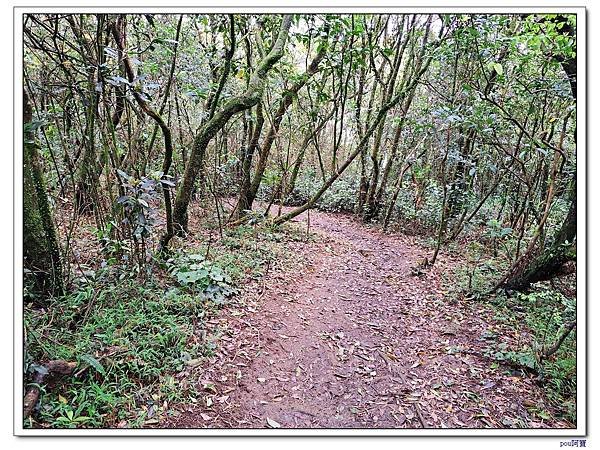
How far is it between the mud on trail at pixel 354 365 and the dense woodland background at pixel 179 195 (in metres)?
0.26

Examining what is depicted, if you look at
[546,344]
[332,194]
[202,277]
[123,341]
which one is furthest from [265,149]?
[546,344]

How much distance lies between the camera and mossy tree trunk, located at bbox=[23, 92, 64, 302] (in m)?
2.82

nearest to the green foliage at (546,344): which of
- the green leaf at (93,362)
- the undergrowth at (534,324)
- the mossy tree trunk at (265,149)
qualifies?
the undergrowth at (534,324)

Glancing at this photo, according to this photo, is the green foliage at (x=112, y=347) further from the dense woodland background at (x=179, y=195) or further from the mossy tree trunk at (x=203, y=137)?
the mossy tree trunk at (x=203, y=137)

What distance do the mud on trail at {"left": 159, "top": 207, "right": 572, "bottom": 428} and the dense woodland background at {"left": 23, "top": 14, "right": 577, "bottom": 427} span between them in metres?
0.26

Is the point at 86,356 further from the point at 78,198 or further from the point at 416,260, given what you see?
Answer: the point at 416,260

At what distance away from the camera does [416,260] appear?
A: 738 centimetres

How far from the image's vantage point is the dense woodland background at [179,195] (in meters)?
2.82

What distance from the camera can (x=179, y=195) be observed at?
539 centimetres

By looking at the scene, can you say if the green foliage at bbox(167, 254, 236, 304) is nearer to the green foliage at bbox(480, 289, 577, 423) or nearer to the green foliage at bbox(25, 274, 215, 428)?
the green foliage at bbox(25, 274, 215, 428)

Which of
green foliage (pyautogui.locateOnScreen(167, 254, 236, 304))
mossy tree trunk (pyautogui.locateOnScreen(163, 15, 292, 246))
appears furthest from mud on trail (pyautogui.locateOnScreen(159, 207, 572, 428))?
mossy tree trunk (pyautogui.locateOnScreen(163, 15, 292, 246))

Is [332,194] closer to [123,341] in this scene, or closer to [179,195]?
[179,195]
